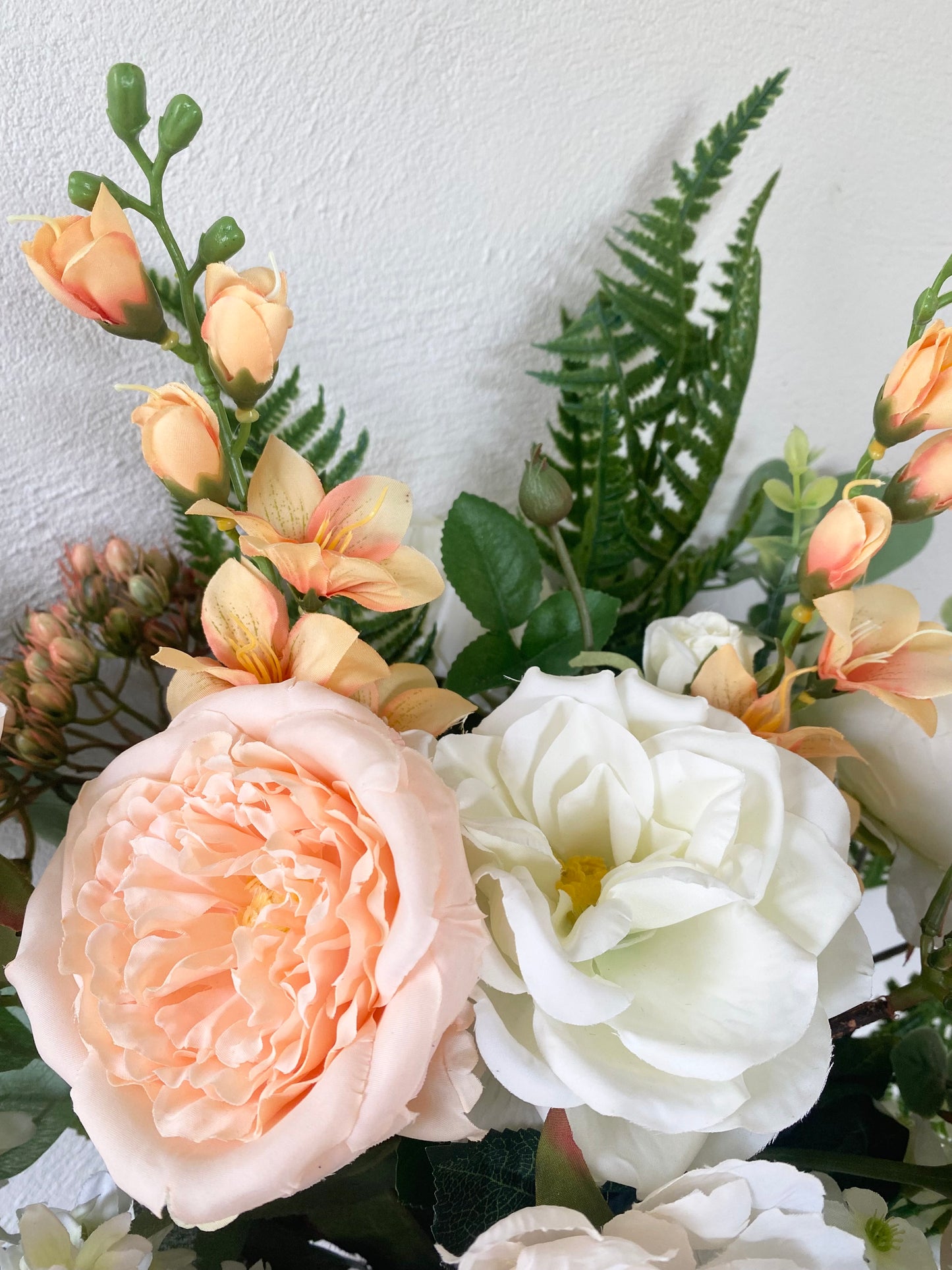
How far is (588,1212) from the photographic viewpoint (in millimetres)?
285

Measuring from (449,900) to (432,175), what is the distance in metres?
0.33

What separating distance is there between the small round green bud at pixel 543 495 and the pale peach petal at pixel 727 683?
80 millimetres

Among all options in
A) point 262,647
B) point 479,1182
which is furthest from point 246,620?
point 479,1182

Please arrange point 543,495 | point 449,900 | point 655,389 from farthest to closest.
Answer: point 655,389
point 543,495
point 449,900

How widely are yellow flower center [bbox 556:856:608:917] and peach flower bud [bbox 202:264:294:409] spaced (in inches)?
7.0

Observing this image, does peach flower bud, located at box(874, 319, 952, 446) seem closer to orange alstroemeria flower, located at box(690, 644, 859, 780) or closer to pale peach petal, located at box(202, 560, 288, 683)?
orange alstroemeria flower, located at box(690, 644, 859, 780)

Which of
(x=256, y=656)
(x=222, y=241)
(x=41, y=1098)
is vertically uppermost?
(x=222, y=241)

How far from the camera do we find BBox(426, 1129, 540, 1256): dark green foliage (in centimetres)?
31

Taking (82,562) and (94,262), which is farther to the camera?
(82,562)

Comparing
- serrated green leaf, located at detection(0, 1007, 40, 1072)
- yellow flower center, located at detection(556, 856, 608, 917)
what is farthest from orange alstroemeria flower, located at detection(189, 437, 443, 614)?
serrated green leaf, located at detection(0, 1007, 40, 1072)

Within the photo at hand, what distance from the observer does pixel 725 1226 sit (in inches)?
10.5

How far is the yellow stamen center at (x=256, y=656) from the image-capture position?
0.28 metres

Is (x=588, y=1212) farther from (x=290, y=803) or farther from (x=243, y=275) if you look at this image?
(x=243, y=275)

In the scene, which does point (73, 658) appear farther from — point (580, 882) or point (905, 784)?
point (905, 784)
